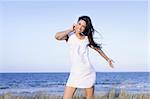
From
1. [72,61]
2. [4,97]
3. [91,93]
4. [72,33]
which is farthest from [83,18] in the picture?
[4,97]

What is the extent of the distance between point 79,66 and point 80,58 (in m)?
0.11

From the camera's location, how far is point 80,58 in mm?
5410

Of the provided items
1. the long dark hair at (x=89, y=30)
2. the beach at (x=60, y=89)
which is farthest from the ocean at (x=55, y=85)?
the long dark hair at (x=89, y=30)

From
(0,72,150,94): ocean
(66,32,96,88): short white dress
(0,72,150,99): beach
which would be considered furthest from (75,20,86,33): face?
(0,72,150,94): ocean

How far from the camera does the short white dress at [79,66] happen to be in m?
5.39

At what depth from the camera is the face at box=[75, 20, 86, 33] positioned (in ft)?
17.5

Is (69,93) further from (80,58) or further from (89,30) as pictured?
(89,30)

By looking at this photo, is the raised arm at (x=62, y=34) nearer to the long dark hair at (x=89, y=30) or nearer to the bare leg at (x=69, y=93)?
the long dark hair at (x=89, y=30)

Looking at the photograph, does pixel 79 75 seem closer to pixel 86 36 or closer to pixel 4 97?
pixel 86 36

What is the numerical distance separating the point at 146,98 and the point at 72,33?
5.03 m

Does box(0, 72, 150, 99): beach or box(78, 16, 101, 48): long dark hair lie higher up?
box(78, 16, 101, 48): long dark hair

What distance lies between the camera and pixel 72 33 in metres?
5.45

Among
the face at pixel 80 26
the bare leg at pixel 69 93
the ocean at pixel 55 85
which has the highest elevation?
the face at pixel 80 26

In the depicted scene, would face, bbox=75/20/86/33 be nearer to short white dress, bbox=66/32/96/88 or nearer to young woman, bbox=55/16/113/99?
young woman, bbox=55/16/113/99
